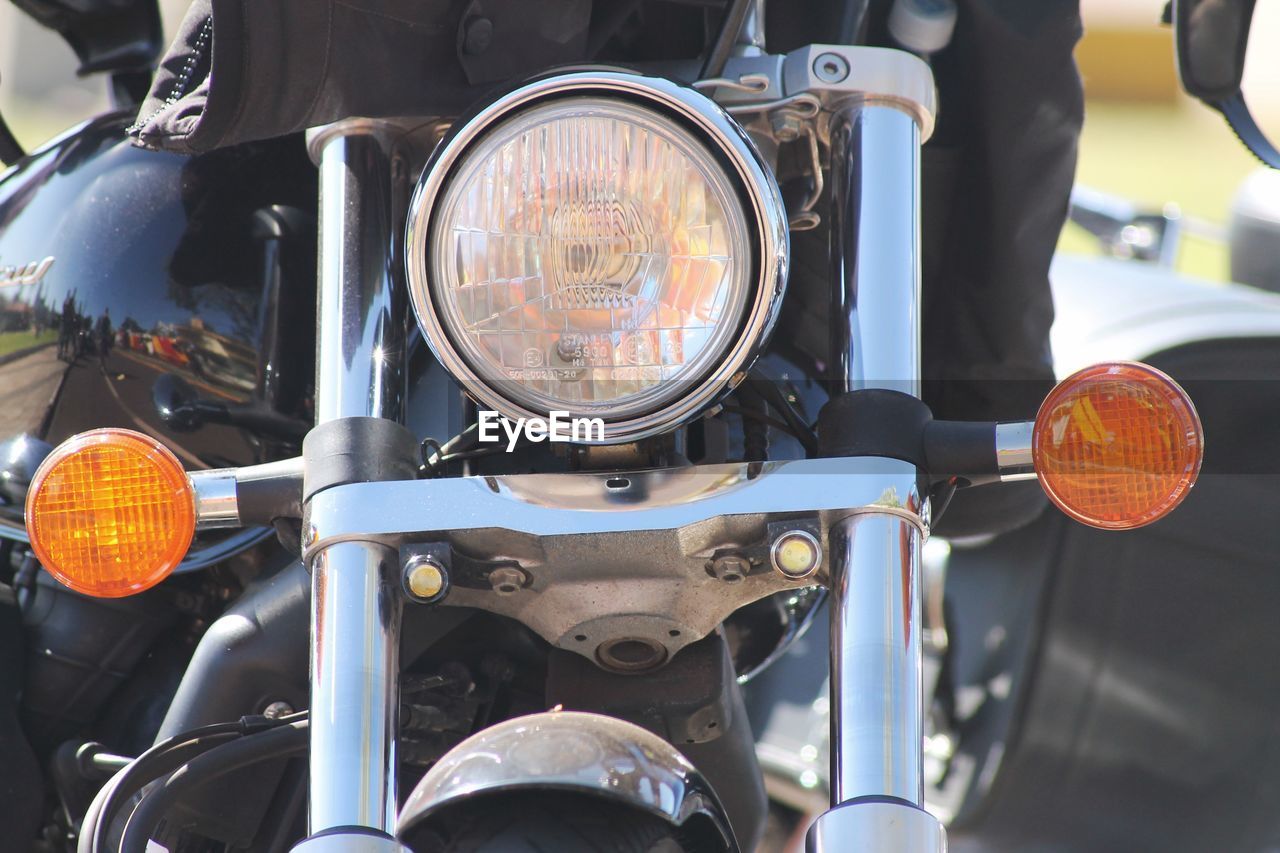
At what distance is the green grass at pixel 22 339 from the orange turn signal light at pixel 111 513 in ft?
1.65

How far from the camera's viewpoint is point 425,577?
1109mm

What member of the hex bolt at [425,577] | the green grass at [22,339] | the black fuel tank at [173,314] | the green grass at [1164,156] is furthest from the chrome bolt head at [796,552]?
the green grass at [1164,156]

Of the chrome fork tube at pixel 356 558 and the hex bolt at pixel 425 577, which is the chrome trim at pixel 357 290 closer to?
the chrome fork tube at pixel 356 558

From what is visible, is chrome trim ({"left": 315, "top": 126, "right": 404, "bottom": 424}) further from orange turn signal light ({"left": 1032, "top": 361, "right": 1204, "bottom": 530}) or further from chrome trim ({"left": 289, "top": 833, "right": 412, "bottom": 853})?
orange turn signal light ({"left": 1032, "top": 361, "right": 1204, "bottom": 530})

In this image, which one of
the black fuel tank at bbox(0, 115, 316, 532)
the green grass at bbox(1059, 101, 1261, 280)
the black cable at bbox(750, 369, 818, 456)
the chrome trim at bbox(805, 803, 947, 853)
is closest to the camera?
the chrome trim at bbox(805, 803, 947, 853)

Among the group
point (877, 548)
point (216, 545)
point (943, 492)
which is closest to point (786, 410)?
point (943, 492)

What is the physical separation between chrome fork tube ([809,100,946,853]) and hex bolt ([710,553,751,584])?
7cm

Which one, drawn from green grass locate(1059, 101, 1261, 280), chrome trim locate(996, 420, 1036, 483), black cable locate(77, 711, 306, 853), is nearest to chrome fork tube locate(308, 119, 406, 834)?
black cable locate(77, 711, 306, 853)

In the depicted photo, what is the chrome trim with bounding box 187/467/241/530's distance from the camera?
117 cm

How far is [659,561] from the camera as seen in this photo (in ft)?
3.72

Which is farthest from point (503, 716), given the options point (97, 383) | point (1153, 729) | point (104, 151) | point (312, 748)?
point (1153, 729)

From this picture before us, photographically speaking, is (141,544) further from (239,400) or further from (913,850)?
(913,850)

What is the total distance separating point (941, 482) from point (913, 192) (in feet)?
0.76

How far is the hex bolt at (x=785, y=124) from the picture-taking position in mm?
1288
